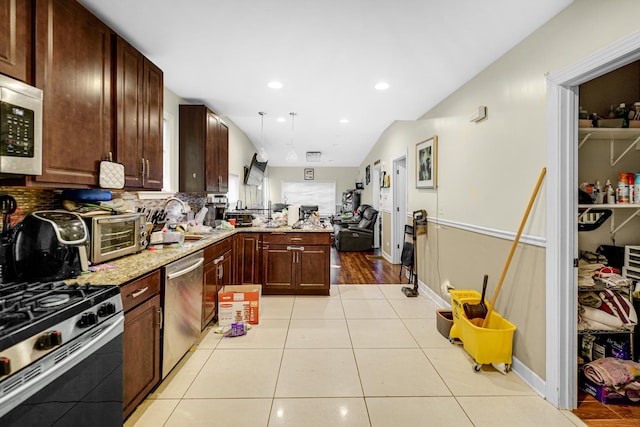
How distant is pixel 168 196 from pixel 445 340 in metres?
3.12

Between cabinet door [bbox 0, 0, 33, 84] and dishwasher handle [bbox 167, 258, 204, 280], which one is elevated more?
cabinet door [bbox 0, 0, 33, 84]

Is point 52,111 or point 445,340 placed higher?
point 52,111

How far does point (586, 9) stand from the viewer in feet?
5.54

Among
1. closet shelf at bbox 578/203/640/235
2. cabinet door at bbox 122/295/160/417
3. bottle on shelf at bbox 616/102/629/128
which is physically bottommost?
cabinet door at bbox 122/295/160/417

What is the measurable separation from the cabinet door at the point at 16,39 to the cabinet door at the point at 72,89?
0.04 m

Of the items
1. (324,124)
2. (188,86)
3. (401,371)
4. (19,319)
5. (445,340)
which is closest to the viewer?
(19,319)

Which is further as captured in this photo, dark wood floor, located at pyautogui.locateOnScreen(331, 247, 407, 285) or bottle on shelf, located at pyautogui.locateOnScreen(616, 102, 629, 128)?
dark wood floor, located at pyautogui.locateOnScreen(331, 247, 407, 285)

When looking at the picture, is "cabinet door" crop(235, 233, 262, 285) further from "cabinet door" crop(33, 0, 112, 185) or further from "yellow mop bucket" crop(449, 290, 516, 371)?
"yellow mop bucket" crop(449, 290, 516, 371)

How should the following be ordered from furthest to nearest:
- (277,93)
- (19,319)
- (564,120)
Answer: (277,93), (564,120), (19,319)

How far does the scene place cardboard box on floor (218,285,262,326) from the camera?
2.91 metres

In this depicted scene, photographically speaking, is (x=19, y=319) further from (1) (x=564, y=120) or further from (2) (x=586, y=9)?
(2) (x=586, y=9)

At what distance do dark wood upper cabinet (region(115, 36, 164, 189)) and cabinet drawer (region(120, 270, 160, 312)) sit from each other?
770 mm

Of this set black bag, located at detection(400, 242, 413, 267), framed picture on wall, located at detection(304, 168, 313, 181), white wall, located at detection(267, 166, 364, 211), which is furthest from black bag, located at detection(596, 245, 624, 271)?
framed picture on wall, located at detection(304, 168, 313, 181)

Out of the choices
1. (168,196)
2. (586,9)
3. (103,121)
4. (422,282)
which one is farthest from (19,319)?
(422,282)
